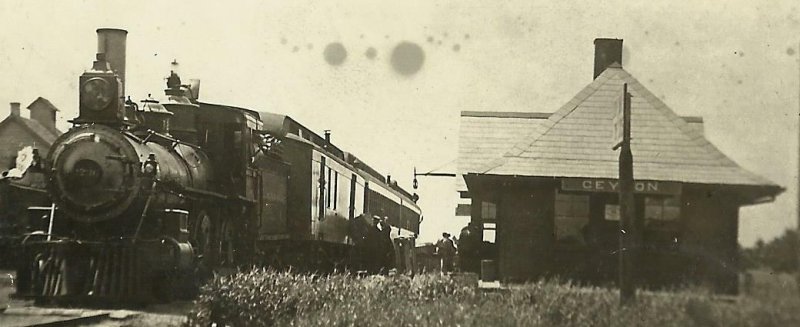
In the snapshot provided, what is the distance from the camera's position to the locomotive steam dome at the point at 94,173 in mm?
12492

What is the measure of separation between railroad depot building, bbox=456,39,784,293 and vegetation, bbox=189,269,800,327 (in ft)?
6.17

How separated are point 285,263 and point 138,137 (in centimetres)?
479

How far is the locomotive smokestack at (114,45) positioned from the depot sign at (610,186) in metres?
8.01

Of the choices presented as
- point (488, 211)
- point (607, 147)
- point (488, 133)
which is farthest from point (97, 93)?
point (488, 211)

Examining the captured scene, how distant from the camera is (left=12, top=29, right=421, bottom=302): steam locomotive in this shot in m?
12.3

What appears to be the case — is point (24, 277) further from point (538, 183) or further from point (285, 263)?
point (538, 183)

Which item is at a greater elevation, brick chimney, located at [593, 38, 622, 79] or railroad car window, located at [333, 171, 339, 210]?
brick chimney, located at [593, 38, 622, 79]

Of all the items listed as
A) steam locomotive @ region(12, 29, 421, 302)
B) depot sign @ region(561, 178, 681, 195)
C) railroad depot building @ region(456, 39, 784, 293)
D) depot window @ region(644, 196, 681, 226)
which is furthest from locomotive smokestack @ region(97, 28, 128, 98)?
depot window @ region(644, 196, 681, 226)

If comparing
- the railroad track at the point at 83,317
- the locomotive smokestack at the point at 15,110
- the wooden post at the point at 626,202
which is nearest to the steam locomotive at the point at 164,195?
the railroad track at the point at 83,317

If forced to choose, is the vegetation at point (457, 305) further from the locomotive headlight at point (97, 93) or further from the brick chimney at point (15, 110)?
the brick chimney at point (15, 110)

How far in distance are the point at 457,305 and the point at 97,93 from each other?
5713 mm

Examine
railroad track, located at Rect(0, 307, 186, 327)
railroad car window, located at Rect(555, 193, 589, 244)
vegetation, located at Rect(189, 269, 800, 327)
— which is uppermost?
railroad car window, located at Rect(555, 193, 589, 244)

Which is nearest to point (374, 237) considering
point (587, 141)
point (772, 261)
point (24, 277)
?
point (587, 141)

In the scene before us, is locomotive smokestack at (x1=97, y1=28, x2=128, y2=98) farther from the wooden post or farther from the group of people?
the wooden post
